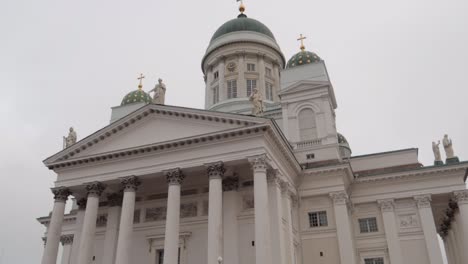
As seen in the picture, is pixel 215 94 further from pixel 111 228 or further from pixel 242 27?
pixel 111 228

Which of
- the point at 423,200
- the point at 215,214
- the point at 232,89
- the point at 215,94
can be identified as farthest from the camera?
the point at 215,94

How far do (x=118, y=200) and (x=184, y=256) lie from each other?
204 inches

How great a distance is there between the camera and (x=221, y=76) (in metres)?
36.6

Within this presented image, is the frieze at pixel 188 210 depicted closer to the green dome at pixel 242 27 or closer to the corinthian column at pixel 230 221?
the corinthian column at pixel 230 221

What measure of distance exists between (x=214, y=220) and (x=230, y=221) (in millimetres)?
2587

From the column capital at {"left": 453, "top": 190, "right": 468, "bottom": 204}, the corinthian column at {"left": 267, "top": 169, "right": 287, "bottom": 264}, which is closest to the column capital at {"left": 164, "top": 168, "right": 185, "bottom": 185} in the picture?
the corinthian column at {"left": 267, "top": 169, "right": 287, "bottom": 264}

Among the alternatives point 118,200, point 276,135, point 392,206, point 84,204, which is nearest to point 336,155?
point 392,206

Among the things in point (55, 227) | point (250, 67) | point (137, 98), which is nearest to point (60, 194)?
point (55, 227)

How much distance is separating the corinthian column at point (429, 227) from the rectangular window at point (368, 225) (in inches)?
100

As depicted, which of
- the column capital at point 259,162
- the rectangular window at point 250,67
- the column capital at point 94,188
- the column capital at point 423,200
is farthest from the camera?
the rectangular window at point 250,67

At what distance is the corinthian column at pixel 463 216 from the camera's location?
23.6 metres

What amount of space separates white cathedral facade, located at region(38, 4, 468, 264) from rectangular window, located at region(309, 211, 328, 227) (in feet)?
0.18

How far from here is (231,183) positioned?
2223cm

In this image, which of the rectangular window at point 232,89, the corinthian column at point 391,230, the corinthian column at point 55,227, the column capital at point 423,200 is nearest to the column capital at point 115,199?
the corinthian column at point 55,227
